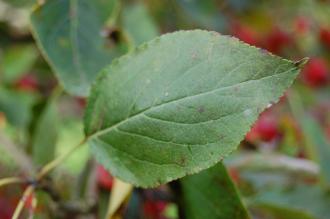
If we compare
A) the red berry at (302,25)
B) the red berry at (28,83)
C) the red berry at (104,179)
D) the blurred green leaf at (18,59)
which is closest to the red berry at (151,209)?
the red berry at (104,179)

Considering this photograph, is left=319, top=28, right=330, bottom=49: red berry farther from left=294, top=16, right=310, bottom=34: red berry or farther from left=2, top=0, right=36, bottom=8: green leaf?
left=2, top=0, right=36, bottom=8: green leaf

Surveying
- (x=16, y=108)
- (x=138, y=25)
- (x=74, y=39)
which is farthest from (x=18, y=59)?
(x=74, y=39)

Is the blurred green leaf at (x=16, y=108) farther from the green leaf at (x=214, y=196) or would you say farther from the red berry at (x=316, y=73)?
the red berry at (x=316, y=73)

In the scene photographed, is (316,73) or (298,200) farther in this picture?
(316,73)

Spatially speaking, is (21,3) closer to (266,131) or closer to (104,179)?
(104,179)

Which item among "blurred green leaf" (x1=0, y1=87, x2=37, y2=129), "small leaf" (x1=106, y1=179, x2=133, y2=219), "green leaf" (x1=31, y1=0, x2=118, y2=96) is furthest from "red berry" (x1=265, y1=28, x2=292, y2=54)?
"small leaf" (x1=106, y1=179, x2=133, y2=219)
